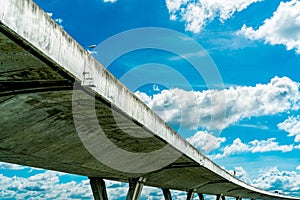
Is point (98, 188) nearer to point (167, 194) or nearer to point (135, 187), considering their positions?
point (135, 187)

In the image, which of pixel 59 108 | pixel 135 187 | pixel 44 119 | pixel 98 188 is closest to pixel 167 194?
pixel 135 187

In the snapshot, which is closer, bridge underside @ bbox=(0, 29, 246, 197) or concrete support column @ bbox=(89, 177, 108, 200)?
bridge underside @ bbox=(0, 29, 246, 197)

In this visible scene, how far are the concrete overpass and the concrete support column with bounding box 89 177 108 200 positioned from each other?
188 inches

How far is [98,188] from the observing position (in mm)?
29469

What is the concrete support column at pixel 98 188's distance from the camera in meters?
29.3

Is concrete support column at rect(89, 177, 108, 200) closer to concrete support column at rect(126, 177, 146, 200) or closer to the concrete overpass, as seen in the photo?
concrete support column at rect(126, 177, 146, 200)

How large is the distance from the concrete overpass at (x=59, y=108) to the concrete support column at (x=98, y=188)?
4.79 m

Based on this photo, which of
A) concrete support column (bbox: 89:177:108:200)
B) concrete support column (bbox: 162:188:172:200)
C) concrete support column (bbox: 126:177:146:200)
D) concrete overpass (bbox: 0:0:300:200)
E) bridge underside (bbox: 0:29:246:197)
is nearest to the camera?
concrete overpass (bbox: 0:0:300:200)

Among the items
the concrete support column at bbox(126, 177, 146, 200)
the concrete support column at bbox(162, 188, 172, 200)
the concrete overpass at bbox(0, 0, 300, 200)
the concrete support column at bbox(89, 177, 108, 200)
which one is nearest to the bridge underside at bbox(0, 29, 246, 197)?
the concrete overpass at bbox(0, 0, 300, 200)

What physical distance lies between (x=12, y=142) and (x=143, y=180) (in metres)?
17.4

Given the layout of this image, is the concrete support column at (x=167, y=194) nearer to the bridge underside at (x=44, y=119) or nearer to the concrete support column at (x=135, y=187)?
the concrete support column at (x=135, y=187)

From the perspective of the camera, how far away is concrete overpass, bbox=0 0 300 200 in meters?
8.37

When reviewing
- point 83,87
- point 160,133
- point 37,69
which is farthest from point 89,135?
point 37,69

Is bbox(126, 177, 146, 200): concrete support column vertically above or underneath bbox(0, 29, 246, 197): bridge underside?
underneath
